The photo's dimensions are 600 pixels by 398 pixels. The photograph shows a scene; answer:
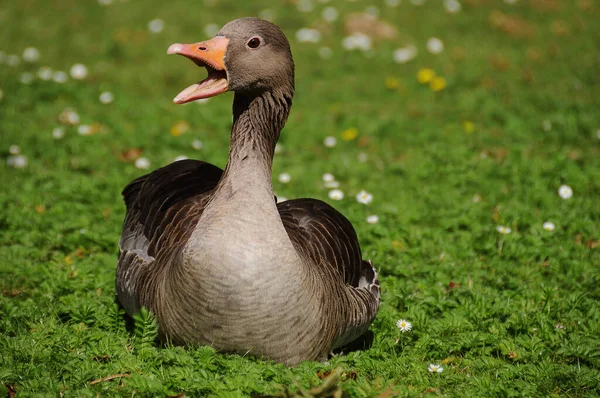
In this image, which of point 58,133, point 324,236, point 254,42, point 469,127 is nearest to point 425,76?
point 469,127

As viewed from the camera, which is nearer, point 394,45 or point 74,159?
point 74,159

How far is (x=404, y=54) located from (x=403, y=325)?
600 cm

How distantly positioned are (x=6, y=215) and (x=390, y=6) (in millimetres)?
7429

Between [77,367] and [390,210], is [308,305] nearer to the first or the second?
[77,367]

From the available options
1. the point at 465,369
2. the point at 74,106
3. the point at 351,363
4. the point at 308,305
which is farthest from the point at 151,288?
the point at 74,106

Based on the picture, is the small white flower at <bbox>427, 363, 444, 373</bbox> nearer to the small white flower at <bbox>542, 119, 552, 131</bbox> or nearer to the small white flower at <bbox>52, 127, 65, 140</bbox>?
the small white flower at <bbox>542, 119, 552, 131</bbox>

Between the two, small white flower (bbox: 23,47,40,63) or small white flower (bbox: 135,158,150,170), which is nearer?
small white flower (bbox: 135,158,150,170)

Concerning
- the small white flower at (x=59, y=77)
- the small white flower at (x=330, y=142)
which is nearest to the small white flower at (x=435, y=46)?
the small white flower at (x=330, y=142)

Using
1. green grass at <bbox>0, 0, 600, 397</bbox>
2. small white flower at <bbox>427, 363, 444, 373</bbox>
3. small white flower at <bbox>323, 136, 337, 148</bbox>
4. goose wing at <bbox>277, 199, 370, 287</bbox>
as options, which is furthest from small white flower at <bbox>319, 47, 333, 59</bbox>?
small white flower at <bbox>427, 363, 444, 373</bbox>

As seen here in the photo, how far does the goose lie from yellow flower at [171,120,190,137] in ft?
11.0

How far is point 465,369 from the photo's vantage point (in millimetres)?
4418

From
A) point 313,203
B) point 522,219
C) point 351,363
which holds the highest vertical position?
point 313,203

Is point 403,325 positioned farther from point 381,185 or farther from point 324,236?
point 381,185

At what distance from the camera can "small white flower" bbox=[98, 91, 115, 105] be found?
8523mm
